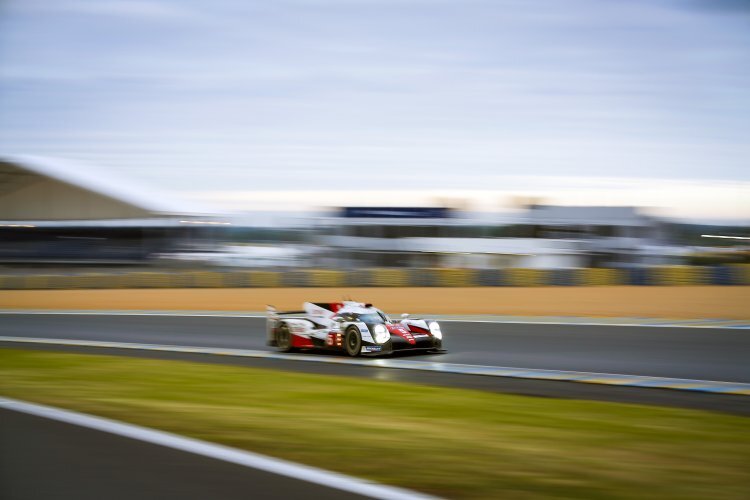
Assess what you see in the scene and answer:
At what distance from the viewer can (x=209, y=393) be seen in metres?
8.77

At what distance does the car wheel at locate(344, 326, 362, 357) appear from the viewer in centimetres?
1257

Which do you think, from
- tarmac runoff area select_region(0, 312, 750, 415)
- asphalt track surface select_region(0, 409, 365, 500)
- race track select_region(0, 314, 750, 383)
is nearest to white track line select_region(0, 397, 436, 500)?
asphalt track surface select_region(0, 409, 365, 500)

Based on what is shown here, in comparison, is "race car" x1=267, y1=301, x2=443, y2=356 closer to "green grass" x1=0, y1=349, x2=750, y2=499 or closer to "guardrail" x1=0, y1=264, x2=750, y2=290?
"green grass" x1=0, y1=349, x2=750, y2=499

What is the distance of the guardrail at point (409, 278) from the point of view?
27.5 metres

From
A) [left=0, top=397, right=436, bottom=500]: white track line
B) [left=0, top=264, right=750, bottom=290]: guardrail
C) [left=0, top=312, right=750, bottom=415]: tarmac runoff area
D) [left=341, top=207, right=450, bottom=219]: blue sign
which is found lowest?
[left=0, top=397, right=436, bottom=500]: white track line

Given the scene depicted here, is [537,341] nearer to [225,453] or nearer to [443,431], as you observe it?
[443,431]

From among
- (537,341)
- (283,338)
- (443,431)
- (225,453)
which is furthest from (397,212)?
(225,453)

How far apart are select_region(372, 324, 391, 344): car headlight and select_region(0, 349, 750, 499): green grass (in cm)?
232

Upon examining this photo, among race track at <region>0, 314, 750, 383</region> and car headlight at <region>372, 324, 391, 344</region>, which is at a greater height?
car headlight at <region>372, 324, 391, 344</region>

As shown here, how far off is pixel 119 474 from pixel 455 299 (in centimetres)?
2244

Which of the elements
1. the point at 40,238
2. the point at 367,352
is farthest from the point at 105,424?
the point at 40,238

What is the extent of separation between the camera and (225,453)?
5461 mm

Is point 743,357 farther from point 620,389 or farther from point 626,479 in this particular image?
point 626,479

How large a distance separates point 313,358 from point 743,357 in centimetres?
580
